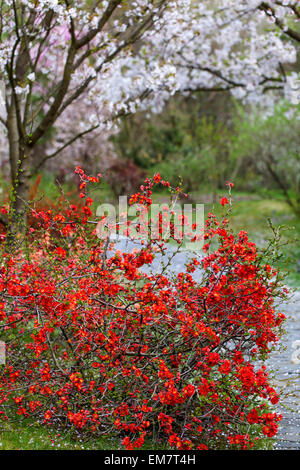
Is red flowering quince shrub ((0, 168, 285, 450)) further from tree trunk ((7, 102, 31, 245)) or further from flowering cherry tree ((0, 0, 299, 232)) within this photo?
tree trunk ((7, 102, 31, 245))

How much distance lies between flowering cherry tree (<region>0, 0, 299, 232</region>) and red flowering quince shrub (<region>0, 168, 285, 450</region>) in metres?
1.14

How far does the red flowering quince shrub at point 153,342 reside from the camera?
10.4ft

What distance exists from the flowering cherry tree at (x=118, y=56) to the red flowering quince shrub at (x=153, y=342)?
114 cm

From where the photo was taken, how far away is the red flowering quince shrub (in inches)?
125

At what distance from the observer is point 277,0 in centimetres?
800

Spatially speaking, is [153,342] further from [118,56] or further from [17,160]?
[118,56]

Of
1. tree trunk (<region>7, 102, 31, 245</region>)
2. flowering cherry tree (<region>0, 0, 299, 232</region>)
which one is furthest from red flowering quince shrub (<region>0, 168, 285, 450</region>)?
tree trunk (<region>7, 102, 31, 245</region>)

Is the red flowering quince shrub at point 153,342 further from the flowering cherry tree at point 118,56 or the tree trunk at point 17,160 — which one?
the tree trunk at point 17,160

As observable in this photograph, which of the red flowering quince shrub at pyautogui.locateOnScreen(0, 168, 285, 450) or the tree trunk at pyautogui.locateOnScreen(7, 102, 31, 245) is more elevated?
the tree trunk at pyautogui.locateOnScreen(7, 102, 31, 245)

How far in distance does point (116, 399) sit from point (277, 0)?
22.7 feet

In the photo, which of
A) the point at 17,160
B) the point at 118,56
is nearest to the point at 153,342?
the point at 17,160

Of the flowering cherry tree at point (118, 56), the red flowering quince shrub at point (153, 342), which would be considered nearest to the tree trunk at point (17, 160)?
the flowering cherry tree at point (118, 56)

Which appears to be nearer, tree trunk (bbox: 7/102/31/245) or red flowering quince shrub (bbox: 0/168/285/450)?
red flowering quince shrub (bbox: 0/168/285/450)

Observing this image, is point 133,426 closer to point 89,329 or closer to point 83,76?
point 89,329
